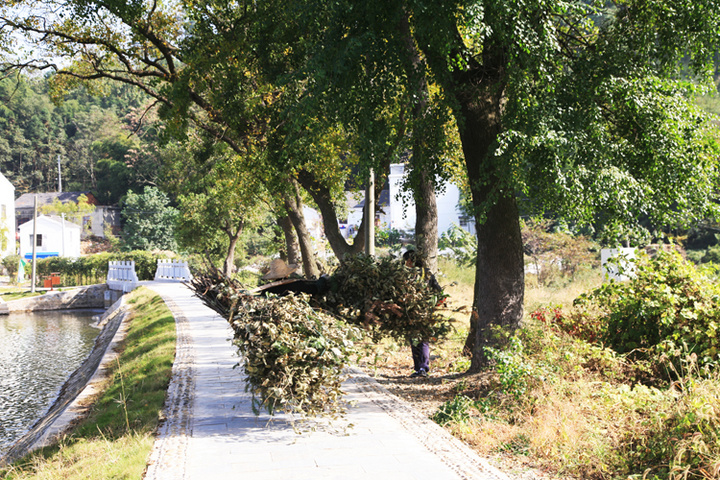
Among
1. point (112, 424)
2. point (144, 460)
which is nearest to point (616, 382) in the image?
point (144, 460)

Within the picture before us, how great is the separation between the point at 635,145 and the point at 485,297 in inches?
104

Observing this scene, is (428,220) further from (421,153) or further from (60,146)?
(60,146)

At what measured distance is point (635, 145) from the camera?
23.1 feet

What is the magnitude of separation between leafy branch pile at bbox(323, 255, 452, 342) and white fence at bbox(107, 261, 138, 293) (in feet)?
92.7

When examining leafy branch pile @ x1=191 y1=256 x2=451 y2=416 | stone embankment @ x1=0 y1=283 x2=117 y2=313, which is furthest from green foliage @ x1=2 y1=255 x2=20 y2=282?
leafy branch pile @ x1=191 y1=256 x2=451 y2=416

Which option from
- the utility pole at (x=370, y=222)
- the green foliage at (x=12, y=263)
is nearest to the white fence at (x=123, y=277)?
the green foliage at (x=12, y=263)

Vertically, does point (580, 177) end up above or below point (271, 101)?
below

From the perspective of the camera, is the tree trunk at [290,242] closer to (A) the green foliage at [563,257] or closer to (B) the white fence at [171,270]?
(A) the green foliage at [563,257]

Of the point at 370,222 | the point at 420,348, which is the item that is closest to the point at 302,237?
the point at 370,222

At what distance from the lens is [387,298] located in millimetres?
7043

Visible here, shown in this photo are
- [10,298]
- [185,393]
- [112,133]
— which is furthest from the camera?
[112,133]

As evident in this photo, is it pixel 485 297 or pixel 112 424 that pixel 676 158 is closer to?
pixel 485 297

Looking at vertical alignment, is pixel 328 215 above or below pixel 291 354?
above

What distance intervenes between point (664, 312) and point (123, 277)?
33.5 m
